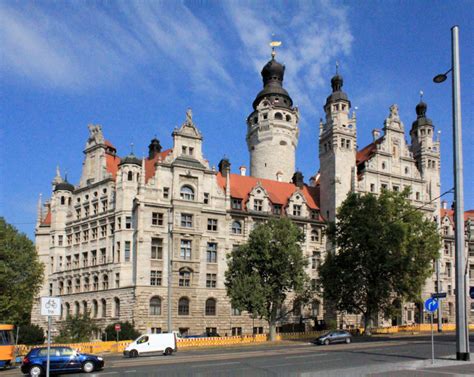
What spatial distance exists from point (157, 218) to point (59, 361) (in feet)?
108

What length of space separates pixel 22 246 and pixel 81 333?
1435cm

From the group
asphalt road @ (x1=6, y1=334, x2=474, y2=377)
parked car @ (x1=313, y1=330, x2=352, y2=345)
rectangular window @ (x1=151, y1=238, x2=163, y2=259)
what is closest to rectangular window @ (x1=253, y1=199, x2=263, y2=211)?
rectangular window @ (x1=151, y1=238, x2=163, y2=259)

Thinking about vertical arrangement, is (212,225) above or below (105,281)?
above

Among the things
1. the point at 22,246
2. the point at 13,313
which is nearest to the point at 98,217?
the point at 22,246

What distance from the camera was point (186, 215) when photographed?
62531 mm

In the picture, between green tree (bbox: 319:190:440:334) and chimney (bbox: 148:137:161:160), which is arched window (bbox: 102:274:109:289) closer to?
chimney (bbox: 148:137:161:160)

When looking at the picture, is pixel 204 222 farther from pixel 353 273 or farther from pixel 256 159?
pixel 256 159

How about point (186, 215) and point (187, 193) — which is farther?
point (187, 193)

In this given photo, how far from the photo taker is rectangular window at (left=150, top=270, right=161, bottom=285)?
5938 cm

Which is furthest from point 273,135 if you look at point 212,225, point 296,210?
point 212,225

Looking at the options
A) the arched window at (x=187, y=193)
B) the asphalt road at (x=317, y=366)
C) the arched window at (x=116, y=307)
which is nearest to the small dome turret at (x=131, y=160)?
the arched window at (x=187, y=193)

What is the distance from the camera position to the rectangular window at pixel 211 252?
6350cm

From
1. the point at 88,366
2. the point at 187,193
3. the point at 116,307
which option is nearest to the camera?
the point at 88,366

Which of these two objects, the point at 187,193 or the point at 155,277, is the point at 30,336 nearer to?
the point at 155,277
